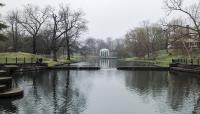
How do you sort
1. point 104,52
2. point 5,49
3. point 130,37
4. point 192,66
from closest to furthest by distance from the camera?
point 192,66 < point 5,49 < point 130,37 < point 104,52

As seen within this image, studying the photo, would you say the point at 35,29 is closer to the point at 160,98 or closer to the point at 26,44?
the point at 26,44

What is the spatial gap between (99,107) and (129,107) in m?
1.44

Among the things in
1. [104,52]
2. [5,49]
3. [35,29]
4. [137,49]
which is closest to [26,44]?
[5,49]

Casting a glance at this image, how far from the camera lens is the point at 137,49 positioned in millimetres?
110625

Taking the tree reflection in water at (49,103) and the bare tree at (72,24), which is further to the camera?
the bare tree at (72,24)

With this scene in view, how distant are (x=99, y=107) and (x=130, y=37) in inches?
4153

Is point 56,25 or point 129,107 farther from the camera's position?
point 56,25

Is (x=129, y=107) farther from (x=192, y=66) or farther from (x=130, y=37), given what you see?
(x=130, y=37)

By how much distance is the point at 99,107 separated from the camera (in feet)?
53.5

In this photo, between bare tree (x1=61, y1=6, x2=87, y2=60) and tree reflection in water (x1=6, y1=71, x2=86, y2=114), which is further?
bare tree (x1=61, y1=6, x2=87, y2=60)

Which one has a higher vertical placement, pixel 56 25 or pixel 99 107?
pixel 56 25

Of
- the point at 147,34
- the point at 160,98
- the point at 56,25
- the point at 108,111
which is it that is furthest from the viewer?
the point at 147,34

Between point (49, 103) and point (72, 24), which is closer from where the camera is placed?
point (49, 103)

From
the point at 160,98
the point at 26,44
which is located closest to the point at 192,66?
the point at 160,98
